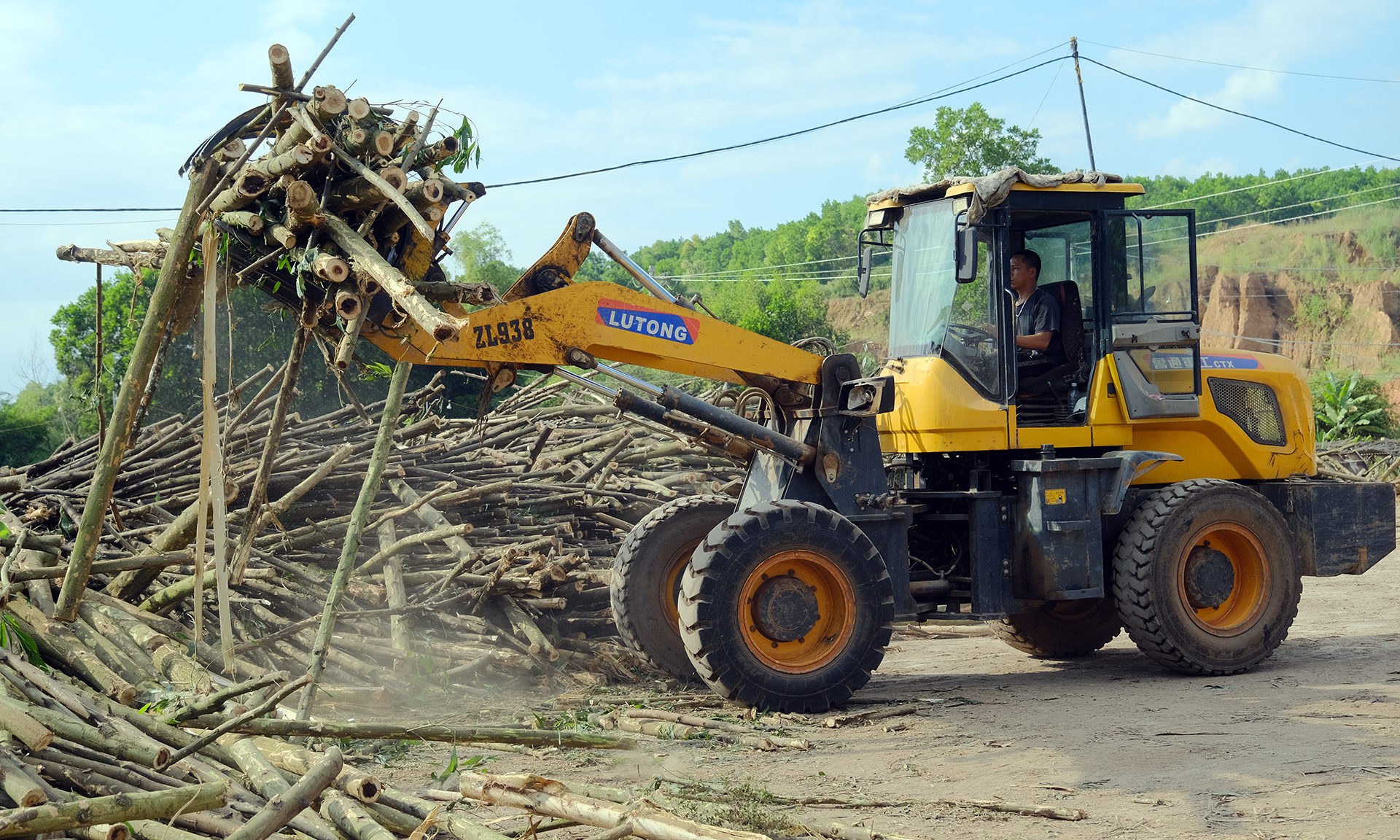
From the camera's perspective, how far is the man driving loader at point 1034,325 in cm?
817

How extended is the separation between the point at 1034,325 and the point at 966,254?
0.96 m

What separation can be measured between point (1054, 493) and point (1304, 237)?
61658 millimetres

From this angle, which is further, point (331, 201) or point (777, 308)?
point (777, 308)

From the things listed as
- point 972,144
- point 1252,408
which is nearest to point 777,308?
point 972,144

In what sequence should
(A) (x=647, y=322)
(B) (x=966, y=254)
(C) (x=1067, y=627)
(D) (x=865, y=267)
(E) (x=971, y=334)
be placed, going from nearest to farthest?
(A) (x=647, y=322) < (B) (x=966, y=254) < (E) (x=971, y=334) < (D) (x=865, y=267) < (C) (x=1067, y=627)

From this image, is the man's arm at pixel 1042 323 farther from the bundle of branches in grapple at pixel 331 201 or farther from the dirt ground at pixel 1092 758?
the bundle of branches in grapple at pixel 331 201

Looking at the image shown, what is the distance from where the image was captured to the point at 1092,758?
230 inches

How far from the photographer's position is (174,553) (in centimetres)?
651

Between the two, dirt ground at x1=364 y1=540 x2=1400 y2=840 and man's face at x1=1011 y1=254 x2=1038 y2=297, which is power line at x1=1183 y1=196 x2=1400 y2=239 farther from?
dirt ground at x1=364 y1=540 x2=1400 y2=840

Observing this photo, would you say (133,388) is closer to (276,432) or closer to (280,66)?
(276,432)

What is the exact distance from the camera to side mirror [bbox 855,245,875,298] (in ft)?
28.3

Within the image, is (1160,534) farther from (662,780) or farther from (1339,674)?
(662,780)

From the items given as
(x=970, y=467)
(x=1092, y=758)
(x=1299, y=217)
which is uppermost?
(x=1299, y=217)

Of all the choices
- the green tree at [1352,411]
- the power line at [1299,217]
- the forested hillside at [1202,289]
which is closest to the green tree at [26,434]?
the forested hillside at [1202,289]
